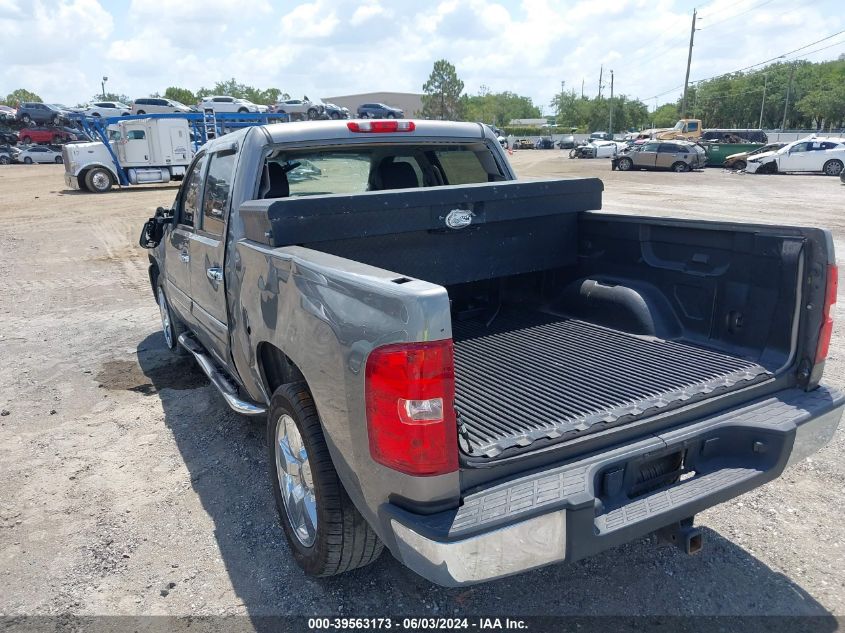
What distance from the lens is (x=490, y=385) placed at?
9.77 ft

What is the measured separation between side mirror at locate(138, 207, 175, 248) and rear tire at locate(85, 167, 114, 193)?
20.5 metres

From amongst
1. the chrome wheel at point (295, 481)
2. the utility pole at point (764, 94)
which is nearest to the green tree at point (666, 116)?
the utility pole at point (764, 94)

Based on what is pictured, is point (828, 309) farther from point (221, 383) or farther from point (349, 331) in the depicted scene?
point (221, 383)

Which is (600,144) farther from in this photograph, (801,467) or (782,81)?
(782,81)

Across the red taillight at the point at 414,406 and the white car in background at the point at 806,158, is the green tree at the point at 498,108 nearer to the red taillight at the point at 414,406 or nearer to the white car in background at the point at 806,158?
the white car in background at the point at 806,158

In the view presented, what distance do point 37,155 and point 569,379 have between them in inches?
1898

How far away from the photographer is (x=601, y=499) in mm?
2254

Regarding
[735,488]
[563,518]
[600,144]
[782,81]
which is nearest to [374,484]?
[563,518]

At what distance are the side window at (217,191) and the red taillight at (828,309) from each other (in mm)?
3095

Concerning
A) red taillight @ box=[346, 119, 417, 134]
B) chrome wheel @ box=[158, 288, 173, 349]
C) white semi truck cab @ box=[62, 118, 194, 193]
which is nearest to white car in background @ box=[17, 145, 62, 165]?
white semi truck cab @ box=[62, 118, 194, 193]

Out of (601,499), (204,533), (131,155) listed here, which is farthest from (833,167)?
(204,533)

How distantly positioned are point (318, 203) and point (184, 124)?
918 inches

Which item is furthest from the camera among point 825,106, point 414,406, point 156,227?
point 825,106

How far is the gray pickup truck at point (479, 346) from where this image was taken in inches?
78.6
